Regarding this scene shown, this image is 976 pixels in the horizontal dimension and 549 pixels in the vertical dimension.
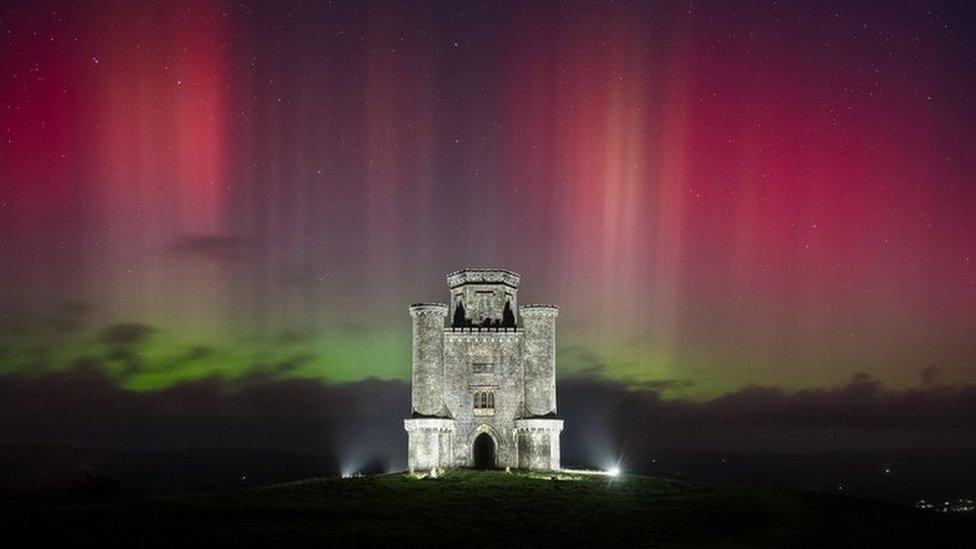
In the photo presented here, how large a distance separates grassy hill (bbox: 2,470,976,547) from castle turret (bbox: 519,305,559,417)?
25.9 ft

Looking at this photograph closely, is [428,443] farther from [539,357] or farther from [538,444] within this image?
[539,357]

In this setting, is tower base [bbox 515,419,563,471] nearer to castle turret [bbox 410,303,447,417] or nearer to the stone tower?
the stone tower

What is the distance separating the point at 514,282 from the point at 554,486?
18915mm

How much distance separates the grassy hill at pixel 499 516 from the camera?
49812mm

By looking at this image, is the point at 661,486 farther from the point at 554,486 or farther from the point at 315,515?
the point at 315,515

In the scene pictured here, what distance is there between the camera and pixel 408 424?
7281cm

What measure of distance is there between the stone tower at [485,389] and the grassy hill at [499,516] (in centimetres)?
557

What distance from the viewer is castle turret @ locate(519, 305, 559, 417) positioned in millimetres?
74500

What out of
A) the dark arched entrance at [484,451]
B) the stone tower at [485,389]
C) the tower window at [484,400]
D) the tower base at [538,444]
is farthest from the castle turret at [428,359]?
the tower base at [538,444]

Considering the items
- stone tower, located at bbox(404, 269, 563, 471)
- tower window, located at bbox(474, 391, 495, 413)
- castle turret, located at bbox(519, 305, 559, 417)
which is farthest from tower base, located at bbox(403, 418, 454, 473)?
castle turret, located at bbox(519, 305, 559, 417)

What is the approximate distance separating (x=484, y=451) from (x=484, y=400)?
149 inches

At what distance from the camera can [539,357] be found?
247 feet

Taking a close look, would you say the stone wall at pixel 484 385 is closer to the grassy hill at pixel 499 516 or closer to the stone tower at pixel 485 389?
the stone tower at pixel 485 389

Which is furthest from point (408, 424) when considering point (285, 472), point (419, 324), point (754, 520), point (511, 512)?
point (285, 472)
